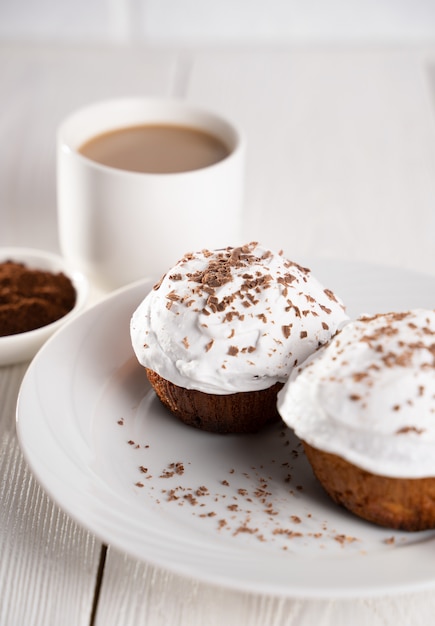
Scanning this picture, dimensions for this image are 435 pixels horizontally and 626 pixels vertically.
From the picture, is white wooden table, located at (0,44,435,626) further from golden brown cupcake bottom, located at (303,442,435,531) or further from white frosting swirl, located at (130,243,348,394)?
white frosting swirl, located at (130,243,348,394)

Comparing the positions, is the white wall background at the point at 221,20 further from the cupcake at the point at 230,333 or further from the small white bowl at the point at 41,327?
the cupcake at the point at 230,333

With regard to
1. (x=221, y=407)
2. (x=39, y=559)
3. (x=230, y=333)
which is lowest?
(x=39, y=559)

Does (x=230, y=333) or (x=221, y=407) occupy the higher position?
(x=230, y=333)

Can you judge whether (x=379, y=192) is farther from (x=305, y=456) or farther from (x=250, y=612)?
(x=250, y=612)

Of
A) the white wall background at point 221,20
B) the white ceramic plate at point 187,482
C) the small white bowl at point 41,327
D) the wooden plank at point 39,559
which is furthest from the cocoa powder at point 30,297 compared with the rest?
the white wall background at point 221,20

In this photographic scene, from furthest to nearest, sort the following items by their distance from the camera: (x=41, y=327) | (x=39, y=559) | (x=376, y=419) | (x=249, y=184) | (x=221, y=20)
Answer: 1. (x=221, y=20)
2. (x=249, y=184)
3. (x=41, y=327)
4. (x=39, y=559)
5. (x=376, y=419)

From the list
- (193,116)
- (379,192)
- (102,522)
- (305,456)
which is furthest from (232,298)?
(379,192)

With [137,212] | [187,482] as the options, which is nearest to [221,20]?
[137,212]

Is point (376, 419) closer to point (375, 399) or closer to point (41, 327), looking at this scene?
point (375, 399)
